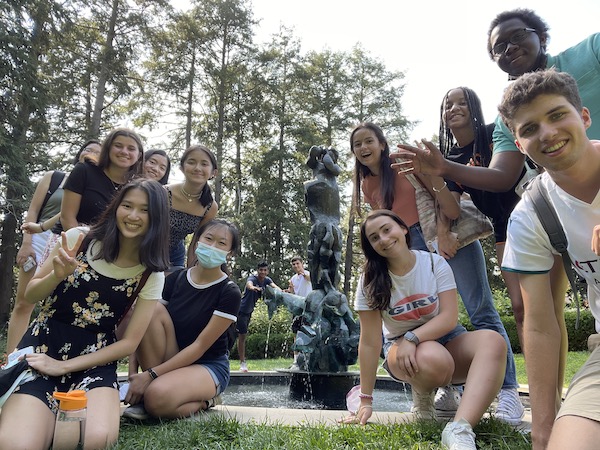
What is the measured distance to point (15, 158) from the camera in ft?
42.7

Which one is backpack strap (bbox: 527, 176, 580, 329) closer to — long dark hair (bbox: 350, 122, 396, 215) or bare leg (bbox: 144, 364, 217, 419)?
long dark hair (bbox: 350, 122, 396, 215)

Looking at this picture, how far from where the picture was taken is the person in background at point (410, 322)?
256 cm

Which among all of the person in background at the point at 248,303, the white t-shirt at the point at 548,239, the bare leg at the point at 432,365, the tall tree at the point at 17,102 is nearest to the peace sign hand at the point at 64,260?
the bare leg at the point at 432,365

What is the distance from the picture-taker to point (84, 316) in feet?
8.91

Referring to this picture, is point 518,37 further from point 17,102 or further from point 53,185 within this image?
point 17,102

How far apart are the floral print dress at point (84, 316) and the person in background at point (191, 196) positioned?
3.49 ft

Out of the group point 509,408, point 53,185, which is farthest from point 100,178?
point 509,408

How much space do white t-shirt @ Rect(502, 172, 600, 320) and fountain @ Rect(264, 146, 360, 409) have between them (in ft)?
11.3

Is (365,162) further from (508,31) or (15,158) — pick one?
(15,158)

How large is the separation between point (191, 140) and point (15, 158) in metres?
9.41

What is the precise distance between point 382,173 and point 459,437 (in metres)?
1.94

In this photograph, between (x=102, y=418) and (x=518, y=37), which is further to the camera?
(x=518, y=37)

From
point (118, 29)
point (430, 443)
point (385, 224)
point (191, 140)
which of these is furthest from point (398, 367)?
point (191, 140)

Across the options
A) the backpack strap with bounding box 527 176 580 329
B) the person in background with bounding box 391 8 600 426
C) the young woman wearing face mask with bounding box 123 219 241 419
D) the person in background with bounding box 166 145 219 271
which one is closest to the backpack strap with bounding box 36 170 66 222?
the person in background with bounding box 166 145 219 271
